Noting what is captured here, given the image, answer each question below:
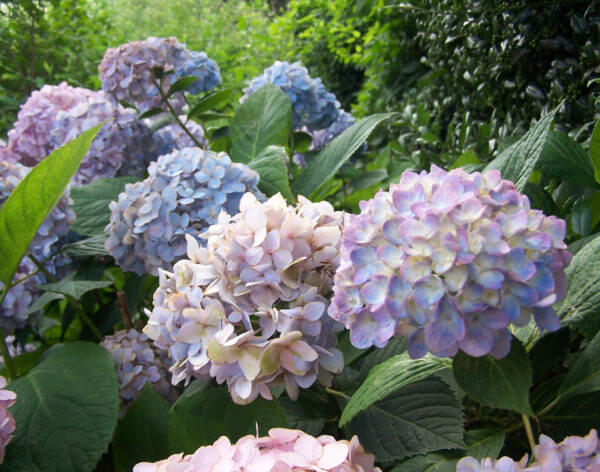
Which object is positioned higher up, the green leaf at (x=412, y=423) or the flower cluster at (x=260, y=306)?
the flower cluster at (x=260, y=306)

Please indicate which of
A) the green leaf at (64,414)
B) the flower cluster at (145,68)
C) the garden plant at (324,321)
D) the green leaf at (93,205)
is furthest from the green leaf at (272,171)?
the flower cluster at (145,68)

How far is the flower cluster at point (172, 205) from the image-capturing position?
94cm

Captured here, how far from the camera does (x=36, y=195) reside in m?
0.80

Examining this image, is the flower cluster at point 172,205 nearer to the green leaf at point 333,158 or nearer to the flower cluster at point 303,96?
the green leaf at point 333,158

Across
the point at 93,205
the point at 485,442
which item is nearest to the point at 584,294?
the point at 485,442

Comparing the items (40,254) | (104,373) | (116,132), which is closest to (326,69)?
(116,132)

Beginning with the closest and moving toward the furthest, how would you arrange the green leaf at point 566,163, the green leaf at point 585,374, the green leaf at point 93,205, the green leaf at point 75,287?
1. the green leaf at point 585,374
2. the green leaf at point 566,163
3. the green leaf at point 75,287
4. the green leaf at point 93,205

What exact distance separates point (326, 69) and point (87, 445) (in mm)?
3814

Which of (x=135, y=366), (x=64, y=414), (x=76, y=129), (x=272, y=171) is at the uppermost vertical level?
(x=76, y=129)

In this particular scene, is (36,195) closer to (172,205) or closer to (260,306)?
(172,205)

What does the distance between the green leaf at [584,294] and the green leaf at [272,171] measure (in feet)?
1.78

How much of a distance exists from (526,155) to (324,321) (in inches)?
11.6

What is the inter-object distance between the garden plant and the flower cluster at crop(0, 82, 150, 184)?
9.6 inches

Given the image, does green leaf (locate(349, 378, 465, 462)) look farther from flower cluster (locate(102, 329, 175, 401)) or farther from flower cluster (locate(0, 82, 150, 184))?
flower cluster (locate(0, 82, 150, 184))
